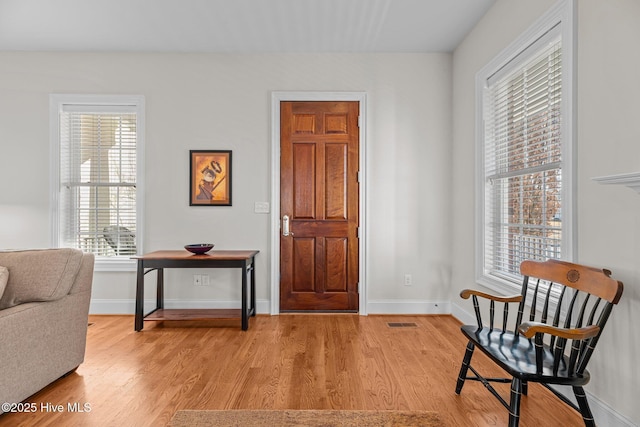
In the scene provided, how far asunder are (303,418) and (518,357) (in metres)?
1.08

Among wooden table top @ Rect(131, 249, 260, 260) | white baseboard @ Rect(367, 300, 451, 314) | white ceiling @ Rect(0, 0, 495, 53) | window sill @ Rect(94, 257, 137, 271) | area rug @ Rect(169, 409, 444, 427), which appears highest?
white ceiling @ Rect(0, 0, 495, 53)

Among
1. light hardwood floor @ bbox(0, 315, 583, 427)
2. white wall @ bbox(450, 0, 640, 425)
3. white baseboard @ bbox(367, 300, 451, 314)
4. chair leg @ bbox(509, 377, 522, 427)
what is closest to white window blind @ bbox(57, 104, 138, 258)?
light hardwood floor @ bbox(0, 315, 583, 427)

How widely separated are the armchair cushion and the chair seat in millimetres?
2386

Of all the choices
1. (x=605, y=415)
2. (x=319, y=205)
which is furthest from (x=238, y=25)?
(x=605, y=415)

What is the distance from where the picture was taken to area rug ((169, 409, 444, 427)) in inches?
74.1

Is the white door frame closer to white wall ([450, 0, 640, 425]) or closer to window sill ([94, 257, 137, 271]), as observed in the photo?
window sill ([94, 257, 137, 271])

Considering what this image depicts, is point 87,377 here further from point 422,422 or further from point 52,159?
point 52,159

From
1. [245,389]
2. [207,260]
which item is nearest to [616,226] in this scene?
[245,389]

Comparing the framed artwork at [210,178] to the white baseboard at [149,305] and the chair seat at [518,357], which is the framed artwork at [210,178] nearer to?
the white baseboard at [149,305]

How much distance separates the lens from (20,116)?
4.00m

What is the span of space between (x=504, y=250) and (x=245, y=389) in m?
2.21

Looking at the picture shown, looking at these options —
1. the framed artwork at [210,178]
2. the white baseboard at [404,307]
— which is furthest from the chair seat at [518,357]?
the framed artwork at [210,178]

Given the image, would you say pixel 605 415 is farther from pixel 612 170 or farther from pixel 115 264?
pixel 115 264

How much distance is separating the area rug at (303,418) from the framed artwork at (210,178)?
2.39m
